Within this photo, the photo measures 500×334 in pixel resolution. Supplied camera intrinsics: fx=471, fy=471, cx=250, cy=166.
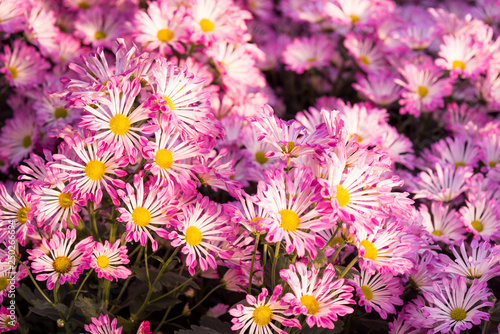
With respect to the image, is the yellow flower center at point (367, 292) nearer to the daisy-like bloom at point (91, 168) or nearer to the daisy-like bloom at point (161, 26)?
the daisy-like bloom at point (91, 168)

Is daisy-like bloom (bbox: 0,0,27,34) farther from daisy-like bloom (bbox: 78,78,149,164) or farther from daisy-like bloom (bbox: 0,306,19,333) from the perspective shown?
daisy-like bloom (bbox: 0,306,19,333)

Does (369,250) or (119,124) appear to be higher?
(119,124)

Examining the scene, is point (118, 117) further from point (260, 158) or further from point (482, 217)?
point (482, 217)

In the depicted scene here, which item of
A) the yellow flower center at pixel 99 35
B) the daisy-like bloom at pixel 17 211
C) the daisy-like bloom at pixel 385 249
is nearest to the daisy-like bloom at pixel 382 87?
the daisy-like bloom at pixel 385 249

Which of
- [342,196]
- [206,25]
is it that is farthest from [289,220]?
[206,25]

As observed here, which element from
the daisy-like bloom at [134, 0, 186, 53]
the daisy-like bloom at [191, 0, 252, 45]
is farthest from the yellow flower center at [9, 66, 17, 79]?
the daisy-like bloom at [191, 0, 252, 45]

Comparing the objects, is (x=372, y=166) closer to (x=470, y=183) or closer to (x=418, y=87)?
(x=470, y=183)

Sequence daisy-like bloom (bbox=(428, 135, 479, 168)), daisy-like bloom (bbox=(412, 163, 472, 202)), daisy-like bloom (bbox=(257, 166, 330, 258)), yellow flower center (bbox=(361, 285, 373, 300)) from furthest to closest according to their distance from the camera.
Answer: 1. daisy-like bloom (bbox=(428, 135, 479, 168))
2. daisy-like bloom (bbox=(412, 163, 472, 202))
3. yellow flower center (bbox=(361, 285, 373, 300))
4. daisy-like bloom (bbox=(257, 166, 330, 258))
